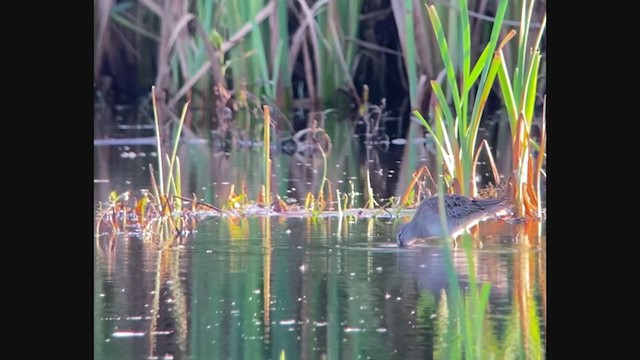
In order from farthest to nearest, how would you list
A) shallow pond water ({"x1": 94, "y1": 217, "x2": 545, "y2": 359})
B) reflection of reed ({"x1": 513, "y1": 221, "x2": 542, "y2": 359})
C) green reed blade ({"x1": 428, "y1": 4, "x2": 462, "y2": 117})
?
green reed blade ({"x1": 428, "y1": 4, "x2": 462, "y2": 117}), reflection of reed ({"x1": 513, "y1": 221, "x2": 542, "y2": 359}), shallow pond water ({"x1": 94, "y1": 217, "x2": 545, "y2": 359})

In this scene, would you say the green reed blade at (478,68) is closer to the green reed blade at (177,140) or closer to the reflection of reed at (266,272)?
the reflection of reed at (266,272)

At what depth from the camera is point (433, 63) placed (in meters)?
8.86

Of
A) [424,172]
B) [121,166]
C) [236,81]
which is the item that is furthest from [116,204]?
[424,172]

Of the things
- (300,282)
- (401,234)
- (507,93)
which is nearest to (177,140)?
(300,282)

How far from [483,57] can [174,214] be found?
146 cm

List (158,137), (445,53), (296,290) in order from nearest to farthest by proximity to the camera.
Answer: (296,290)
(445,53)
(158,137)

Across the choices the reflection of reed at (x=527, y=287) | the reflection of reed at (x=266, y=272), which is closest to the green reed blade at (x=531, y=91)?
the reflection of reed at (x=527, y=287)

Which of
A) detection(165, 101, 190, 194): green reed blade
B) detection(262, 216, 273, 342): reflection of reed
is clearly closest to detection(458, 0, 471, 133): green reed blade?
detection(262, 216, 273, 342): reflection of reed

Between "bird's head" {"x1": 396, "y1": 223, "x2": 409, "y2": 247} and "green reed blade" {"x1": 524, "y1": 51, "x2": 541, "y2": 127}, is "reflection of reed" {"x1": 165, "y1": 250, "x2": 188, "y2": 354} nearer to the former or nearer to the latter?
"bird's head" {"x1": 396, "y1": 223, "x2": 409, "y2": 247}

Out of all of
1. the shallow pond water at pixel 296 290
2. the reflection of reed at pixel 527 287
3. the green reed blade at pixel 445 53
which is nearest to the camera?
the shallow pond water at pixel 296 290

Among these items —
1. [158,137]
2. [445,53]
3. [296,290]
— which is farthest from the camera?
[158,137]

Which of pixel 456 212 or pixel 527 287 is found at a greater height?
pixel 456 212

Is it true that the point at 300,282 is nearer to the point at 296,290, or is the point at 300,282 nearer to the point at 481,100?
the point at 296,290

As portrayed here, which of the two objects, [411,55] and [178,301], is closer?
[178,301]
